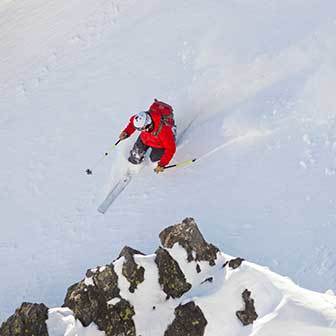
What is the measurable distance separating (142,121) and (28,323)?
15.1 feet

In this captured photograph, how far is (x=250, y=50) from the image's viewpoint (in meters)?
15.4

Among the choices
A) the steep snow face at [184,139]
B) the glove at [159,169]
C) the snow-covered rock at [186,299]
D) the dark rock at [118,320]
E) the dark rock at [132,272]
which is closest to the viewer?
the snow-covered rock at [186,299]

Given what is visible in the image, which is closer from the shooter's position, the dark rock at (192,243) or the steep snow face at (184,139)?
the dark rock at (192,243)

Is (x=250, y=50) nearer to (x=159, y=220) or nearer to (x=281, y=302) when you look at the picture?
(x=159, y=220)

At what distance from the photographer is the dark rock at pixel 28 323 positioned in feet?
32.4

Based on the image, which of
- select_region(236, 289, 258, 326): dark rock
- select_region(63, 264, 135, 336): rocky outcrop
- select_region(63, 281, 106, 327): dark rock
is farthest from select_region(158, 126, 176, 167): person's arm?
select_region(236, 289, 258, 326): dark rock

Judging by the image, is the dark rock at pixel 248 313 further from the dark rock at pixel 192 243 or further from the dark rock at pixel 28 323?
the dark rock at pixel 28 323

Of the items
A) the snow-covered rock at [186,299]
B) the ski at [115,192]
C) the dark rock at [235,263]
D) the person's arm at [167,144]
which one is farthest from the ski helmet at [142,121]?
the dark rock at [235,263]

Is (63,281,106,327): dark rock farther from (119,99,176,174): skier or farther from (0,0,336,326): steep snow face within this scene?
(119,99,176,174): skier

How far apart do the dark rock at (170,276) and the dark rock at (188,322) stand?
401mm

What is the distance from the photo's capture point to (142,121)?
12453 millimetres

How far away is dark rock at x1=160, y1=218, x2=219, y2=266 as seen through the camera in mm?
9914

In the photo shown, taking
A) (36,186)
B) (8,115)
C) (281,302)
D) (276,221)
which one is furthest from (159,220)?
(8,115)

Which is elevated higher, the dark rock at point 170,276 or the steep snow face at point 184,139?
the steep snow face at point 184,139
